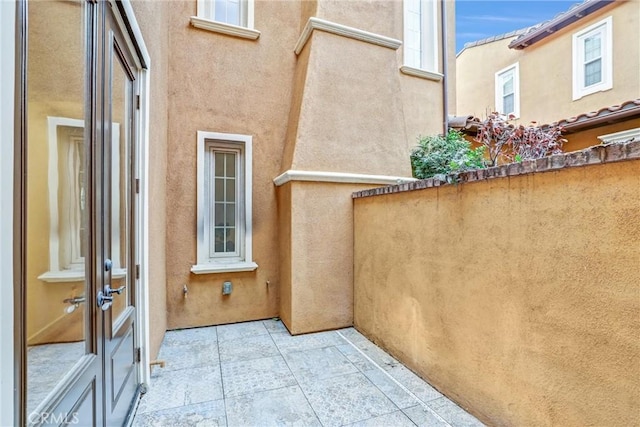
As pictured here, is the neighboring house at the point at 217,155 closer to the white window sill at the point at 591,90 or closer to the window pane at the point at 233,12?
the window pane at the point at 233,12

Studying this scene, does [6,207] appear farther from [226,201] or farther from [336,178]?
[226,201]

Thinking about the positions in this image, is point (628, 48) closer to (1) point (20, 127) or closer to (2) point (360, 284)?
(2) point (360, 284)

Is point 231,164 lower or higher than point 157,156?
higher

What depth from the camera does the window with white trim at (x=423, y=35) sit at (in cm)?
555

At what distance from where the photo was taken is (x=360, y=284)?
3.87 m

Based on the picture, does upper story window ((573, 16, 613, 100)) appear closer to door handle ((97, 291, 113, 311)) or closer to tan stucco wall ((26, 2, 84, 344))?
tan stucco wall ((26, 2, 84, 344))

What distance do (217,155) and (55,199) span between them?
3109mm

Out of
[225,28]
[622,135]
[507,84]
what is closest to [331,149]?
[225,28]

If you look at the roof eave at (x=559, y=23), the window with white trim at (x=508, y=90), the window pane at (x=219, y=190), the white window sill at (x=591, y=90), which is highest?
the roof eave at (x=559, y=23)

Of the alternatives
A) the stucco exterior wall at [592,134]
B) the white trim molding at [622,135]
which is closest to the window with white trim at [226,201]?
the white trim molding at [622,135]

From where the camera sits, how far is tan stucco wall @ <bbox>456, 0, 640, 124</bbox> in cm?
599

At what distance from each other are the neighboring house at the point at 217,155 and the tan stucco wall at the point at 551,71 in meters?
3.63

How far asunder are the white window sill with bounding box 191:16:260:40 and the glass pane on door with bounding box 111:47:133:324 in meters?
2.15

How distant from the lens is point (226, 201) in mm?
4246
